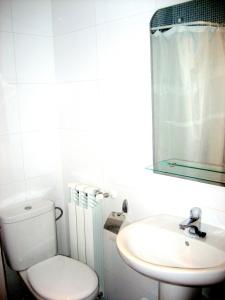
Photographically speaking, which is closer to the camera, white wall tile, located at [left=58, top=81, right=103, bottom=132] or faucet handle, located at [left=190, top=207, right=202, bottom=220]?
faucet handle, located at [left=190, top=207, right=202, bottom=220]

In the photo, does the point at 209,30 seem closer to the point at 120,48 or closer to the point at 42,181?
the point at 120,48

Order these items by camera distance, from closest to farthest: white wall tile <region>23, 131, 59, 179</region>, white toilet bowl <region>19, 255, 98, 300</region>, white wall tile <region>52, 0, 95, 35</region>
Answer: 1. white toilet bowl <region>19, 255, 98, 300</region>
2. white wall tile <region>52, 0, 95, 35</region>
3. white wall tile <region>23, 131, 59, 179</region>

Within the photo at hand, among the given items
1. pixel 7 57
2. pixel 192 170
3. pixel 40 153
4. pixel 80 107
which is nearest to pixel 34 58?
pixel 7 57

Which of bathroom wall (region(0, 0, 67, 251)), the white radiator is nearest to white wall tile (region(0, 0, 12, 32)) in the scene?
bathroom wall (region(0, 0, 67, 251))

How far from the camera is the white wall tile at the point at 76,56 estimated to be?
5.35 ft

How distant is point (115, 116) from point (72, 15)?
2.29 ft

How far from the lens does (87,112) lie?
68.2 inches

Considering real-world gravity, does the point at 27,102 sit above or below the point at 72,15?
below

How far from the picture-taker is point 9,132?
1740 mm

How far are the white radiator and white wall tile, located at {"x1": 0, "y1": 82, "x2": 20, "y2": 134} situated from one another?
1.75 feet

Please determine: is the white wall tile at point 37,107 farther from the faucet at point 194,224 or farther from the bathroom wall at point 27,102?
the faucet at point 194,224

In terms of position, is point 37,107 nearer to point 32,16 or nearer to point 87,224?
point 32,16

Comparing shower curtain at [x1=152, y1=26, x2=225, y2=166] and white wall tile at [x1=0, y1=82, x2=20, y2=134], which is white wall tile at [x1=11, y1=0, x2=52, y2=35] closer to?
white wall tile at [x1=0, y1=82, x2=20, y2=134]

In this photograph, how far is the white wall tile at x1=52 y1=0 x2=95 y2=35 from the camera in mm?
1594
